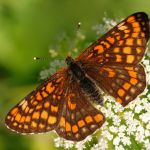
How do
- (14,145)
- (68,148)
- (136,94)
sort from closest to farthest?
(136,94) < (68,148) < (14,145)

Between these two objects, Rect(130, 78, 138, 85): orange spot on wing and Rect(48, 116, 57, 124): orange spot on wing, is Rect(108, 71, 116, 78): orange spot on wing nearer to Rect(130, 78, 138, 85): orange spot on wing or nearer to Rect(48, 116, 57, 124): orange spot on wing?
Rect(130, 78, 138, 85): orange spot on wing

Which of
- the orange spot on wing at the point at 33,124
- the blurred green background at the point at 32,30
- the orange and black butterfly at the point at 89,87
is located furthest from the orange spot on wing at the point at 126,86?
the blurred green background at the point at 32,30

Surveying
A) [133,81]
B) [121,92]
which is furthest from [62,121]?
[133,81]

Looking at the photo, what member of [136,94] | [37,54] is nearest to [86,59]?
[136,94]

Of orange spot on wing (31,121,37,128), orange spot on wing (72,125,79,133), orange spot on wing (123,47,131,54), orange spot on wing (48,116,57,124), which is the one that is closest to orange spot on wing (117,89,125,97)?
orange spot on wing (123,47,131,54)

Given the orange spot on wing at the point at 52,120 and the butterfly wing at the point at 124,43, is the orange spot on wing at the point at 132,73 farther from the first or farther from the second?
the orange spot on wing at the point at 52,120

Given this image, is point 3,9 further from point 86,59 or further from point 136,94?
point 136,94
